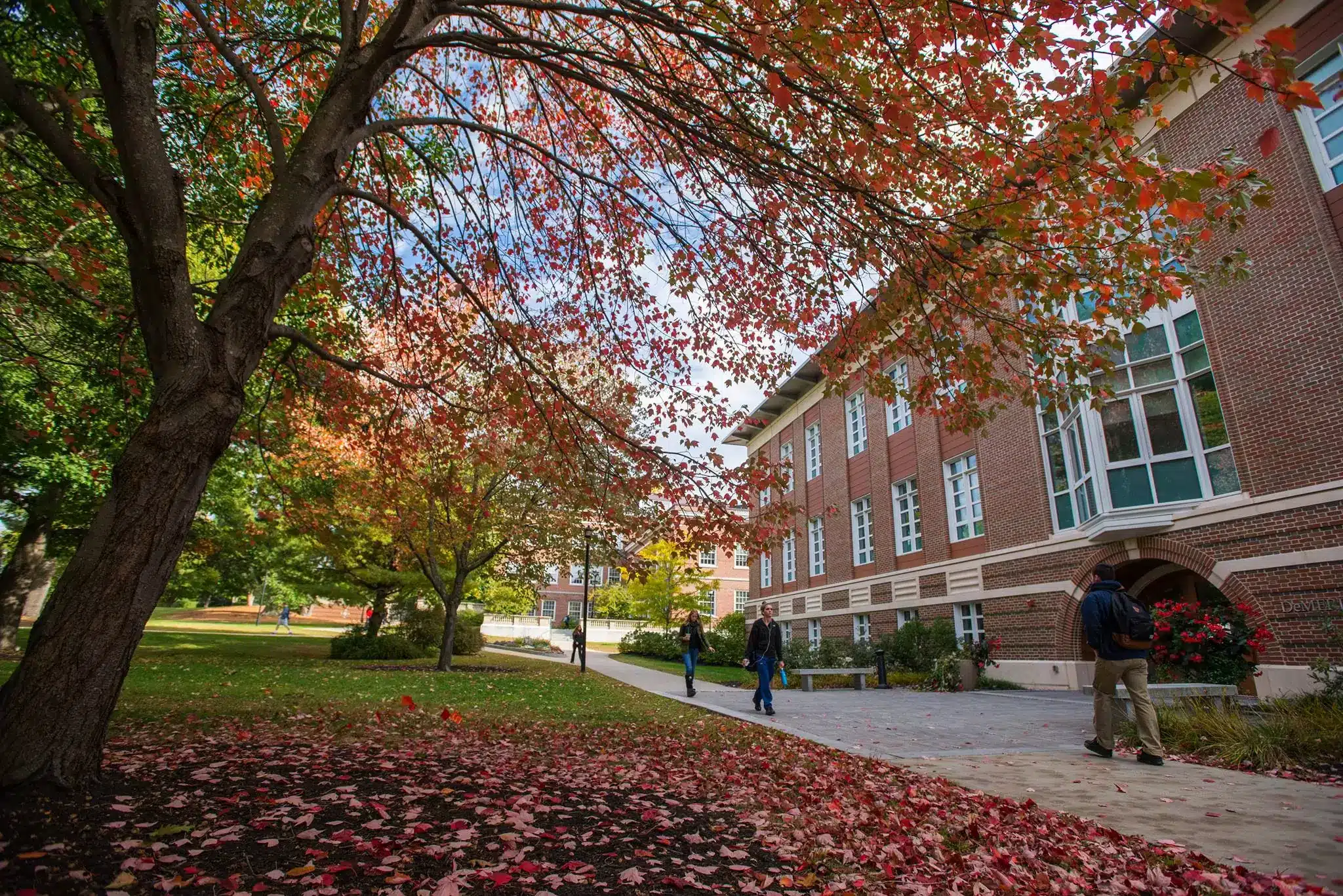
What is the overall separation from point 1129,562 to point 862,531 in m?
12.2

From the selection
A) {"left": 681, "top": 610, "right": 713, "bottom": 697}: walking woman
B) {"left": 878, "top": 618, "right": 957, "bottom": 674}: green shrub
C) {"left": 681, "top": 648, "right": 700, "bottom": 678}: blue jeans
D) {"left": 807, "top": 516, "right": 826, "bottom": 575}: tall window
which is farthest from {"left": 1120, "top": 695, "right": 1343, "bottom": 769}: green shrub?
{"left": 807, "top": 516, "right": 826, "bottom": 575}: tall window

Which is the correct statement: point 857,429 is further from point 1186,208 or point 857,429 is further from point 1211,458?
point 1186,208

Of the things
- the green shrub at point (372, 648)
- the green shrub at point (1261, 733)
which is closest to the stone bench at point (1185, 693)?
the green shrub at point (1261, 733)

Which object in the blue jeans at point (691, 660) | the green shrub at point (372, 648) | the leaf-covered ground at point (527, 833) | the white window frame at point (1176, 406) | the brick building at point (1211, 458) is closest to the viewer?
the leaf-covered ground at point (527, 833)

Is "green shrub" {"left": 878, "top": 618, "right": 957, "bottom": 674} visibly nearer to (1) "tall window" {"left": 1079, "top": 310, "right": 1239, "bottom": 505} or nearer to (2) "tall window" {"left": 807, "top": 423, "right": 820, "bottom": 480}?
(1) "tall window" {"left": 1079, "top": 310, "right": 1239, "bottom": 505}

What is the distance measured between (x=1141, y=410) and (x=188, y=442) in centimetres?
1645

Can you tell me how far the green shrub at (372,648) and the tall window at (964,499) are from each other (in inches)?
736

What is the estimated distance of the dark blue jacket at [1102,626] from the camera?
22.6 feet

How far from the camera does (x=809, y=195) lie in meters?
5.64

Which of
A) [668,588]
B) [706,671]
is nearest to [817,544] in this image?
[668,588]

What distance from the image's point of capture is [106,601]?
145 inches

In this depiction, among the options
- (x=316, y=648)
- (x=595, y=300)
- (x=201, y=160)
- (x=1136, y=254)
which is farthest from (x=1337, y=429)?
(x=316, y=648)

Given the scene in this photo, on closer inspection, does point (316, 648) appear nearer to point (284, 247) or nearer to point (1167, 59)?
point (284, 247)

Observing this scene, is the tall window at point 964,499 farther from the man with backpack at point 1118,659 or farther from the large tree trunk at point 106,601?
the large tree trunk at point 106,601
